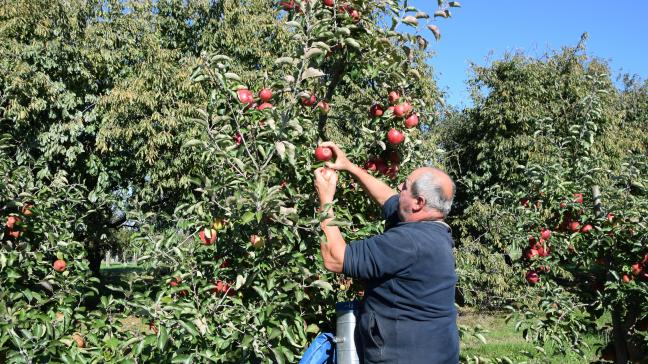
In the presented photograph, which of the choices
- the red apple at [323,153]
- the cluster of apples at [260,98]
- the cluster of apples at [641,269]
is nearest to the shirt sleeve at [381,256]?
the red apple at [323,153]

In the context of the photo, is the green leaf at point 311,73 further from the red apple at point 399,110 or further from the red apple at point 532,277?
the red apple at point 532,277

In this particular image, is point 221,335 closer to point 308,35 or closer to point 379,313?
point 379,313

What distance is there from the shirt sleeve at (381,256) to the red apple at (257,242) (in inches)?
Answer: 11.2

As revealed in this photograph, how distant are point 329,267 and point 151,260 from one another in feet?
2.30

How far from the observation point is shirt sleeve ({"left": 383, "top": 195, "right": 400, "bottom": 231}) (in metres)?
2.00

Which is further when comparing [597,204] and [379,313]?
[597,204]

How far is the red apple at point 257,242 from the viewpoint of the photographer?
1.81 metres

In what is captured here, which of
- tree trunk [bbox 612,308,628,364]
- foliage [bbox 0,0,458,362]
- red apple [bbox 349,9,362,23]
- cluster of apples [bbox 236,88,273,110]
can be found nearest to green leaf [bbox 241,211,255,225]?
foliage [bbox 0,0,458,362]

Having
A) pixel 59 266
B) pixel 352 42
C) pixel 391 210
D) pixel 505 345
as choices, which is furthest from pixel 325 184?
pixel 505 345

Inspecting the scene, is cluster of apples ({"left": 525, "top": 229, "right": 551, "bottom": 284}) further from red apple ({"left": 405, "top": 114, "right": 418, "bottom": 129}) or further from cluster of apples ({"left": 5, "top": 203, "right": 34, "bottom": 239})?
cluster of apples ({"left": 5, "top": 203, "right": 34, "bottom": 239})

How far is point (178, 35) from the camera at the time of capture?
457 inches

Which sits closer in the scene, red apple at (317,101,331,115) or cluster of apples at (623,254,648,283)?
red apple at (317,101,331,115)

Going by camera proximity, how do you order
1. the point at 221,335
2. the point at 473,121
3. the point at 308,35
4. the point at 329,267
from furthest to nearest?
1. the point at 473,121
2. the point at 308,35
3. the point at 221,335
4. the point at 329,267

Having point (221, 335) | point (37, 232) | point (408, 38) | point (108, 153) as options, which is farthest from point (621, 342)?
point (108, 153)
